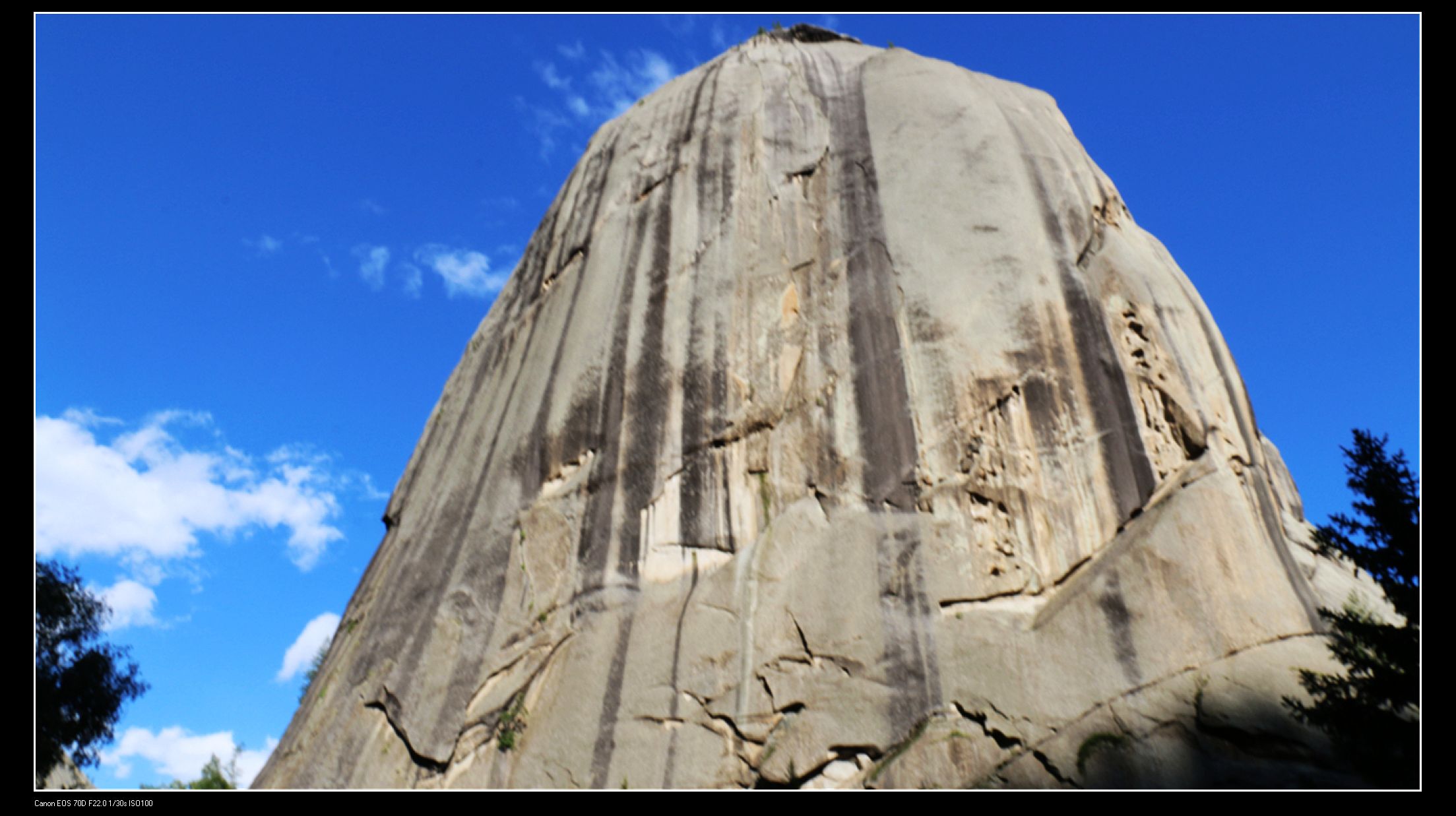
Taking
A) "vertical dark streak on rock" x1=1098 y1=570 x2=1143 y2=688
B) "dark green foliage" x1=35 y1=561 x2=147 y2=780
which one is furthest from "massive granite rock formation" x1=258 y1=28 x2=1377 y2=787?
"dark green foliage" x1=35 y1=561 x2=147 y2=780

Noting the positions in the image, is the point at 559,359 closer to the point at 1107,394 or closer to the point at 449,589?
the point at 449,589

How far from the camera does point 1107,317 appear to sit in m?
9.95

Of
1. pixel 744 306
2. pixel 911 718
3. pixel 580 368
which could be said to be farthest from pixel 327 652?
pixel 911 718

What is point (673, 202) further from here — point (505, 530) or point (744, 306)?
point (505, 530)

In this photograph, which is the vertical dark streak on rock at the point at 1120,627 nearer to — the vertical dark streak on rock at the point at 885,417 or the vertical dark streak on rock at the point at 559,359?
the vertical dark streak on rock at the point at 885,417

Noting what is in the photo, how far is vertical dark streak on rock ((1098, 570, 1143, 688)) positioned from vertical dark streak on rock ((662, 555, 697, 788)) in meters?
3.81

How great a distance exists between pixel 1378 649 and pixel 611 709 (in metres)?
6.49

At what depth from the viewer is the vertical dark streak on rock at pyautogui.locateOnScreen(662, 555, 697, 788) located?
791cm

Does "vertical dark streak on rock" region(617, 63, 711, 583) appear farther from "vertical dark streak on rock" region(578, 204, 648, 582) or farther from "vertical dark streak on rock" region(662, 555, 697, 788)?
"vertical dark streak on rock" region(662, 555, 697, 788)

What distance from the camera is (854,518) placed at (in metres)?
8.95

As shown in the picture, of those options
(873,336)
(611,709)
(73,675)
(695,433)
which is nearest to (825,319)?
(873,336)

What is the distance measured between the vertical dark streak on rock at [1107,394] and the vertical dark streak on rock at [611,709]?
16.1ft
